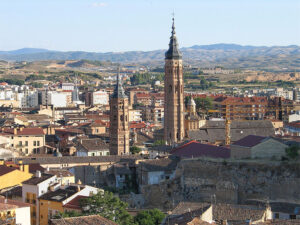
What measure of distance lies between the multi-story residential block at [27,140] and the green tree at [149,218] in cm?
A: 2545

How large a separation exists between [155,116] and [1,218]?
68.3m

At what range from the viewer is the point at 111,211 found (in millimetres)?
24359

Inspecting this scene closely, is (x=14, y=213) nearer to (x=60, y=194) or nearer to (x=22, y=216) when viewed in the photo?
(x=22, y=216)

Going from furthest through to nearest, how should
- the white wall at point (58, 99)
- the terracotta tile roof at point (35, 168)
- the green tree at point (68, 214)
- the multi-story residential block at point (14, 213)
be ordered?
the white wall at point (58, 99), the terracotta tile roof at point (35, 168), the green tree at point (68, 214), the multi-story residential block at point (14, 213)

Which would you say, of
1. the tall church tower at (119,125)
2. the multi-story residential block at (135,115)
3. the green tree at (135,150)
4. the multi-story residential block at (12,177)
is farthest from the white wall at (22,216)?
the multi-story residential block at (135,115)

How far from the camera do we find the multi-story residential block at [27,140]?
5053cm

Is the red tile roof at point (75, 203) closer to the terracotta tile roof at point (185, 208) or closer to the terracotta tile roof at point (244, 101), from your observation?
the terracotta tile roof at point (185, 208)

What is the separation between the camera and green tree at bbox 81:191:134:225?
24.1 meters

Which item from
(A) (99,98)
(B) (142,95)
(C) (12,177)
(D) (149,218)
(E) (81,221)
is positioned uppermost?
(E) (81,221)

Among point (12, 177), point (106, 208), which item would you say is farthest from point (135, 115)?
point (106, 208)

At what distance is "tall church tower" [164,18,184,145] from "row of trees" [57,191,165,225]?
33.7 metres

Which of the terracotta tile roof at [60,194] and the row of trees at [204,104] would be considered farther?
the row of trees at [204,104]

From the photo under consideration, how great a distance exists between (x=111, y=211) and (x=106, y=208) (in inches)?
8.4

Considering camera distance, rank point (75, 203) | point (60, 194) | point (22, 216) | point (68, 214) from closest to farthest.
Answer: point (22, 216), point (68, 214), point (75, 203), point (60, 194)
